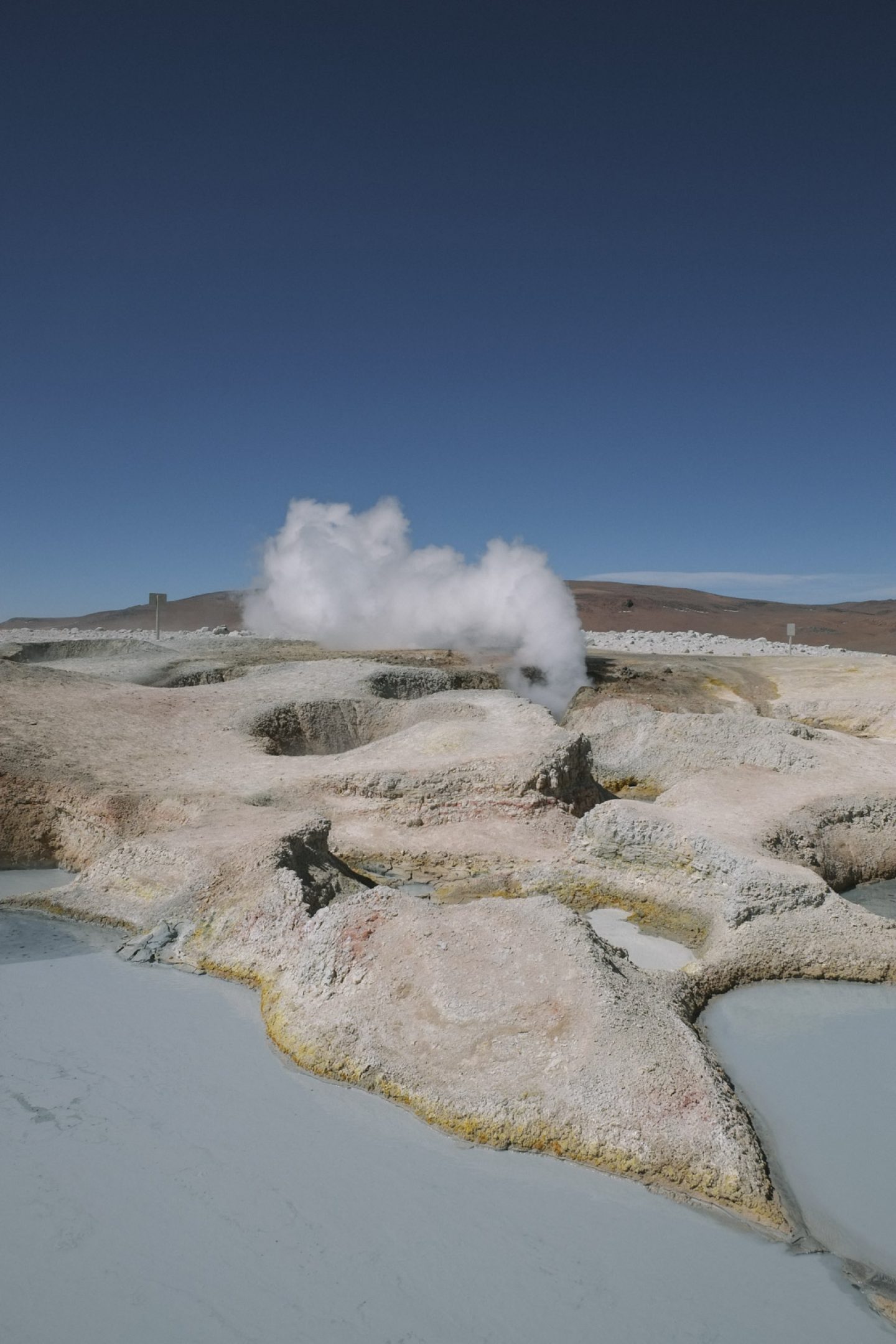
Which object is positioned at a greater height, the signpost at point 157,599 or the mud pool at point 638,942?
the signpost at point 157,599

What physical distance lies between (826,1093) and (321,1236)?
159 inches

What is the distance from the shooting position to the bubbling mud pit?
5.98 meters

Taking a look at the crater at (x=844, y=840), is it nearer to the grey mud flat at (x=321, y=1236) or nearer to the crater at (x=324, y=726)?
the grey mud flat at (x=321, y=1236)

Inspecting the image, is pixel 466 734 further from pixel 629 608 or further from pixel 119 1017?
pixel 629 608

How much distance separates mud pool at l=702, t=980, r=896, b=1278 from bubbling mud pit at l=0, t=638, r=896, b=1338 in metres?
0.20

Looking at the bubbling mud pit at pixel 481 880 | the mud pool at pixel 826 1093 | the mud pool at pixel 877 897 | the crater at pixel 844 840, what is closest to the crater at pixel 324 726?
the bubbling mud pit at pixel 481 880

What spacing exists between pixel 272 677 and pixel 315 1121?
14663mm

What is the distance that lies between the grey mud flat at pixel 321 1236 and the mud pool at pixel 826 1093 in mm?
520

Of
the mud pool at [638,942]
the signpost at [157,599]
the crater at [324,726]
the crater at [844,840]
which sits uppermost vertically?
the signpost at [157,599]

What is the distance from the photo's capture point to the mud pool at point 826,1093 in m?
5.36

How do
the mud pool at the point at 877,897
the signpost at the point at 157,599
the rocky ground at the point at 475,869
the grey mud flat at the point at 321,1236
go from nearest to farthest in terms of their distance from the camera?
the grey mud flat at the point at 321,1236 → the rocky ground at the point at 475,869 → the mud pool at the point at 877,897 → the signpost at the point at 157,599

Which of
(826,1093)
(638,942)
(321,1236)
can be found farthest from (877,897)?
(321,1236)

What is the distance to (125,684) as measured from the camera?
17906 mm

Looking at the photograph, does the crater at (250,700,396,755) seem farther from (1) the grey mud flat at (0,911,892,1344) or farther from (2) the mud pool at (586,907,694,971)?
(1) the grey mud flat at (0,911,892,1344)
